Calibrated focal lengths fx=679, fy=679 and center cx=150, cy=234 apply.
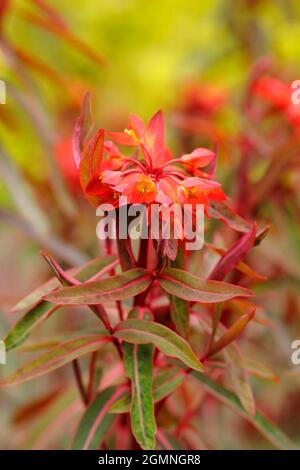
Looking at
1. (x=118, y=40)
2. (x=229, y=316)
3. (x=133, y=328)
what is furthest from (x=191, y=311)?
(x=118, y=40)

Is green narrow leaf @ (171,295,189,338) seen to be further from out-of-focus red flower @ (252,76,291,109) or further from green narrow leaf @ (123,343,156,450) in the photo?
out-of-focus red flower @ (252,76,291,109)

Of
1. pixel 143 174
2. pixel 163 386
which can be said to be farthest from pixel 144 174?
pixel 163 386

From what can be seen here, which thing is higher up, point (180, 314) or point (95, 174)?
point (95, 174)

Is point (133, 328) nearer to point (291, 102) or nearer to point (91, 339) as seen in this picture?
point (91, 339)

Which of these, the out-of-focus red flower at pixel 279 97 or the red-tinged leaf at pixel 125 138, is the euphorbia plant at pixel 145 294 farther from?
the out-of-focus red flower at pixel 279 97

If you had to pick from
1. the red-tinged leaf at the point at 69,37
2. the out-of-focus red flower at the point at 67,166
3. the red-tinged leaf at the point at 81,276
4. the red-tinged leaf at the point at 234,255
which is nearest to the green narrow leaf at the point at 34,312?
the red-tinged leaf at the point at 81,276

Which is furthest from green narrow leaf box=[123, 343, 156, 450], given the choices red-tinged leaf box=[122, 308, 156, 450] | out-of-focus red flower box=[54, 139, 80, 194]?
out-of-focus red flower box=[54, 139, 80, 194]

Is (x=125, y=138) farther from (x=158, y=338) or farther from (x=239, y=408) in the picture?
(x=239, y=408)
